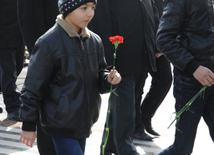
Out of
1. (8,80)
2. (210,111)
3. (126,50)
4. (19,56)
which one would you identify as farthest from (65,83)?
(19,56)

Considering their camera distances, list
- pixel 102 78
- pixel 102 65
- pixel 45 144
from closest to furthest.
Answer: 1. pixel 102 78
2. pixel 102 65
3. pixel 45 144

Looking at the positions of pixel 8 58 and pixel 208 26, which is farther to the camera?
pixel 8 58

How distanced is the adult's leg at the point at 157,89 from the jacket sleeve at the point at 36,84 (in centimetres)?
235

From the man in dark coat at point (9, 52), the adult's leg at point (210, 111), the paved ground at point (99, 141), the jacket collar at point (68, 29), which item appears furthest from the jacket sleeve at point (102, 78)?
the man in dark coat at point (9, 52)

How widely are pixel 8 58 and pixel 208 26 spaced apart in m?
3.44

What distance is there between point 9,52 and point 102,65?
3.15m

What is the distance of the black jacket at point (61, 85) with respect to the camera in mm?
2826

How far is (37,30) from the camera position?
12.4 ft

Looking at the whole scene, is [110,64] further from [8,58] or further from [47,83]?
[8,58]

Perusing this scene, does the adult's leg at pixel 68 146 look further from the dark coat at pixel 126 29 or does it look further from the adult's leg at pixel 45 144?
the dark coat at pixel 126 29

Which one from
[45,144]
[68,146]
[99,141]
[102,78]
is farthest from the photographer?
[99,141]

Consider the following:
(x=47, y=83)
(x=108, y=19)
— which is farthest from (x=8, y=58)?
(x=47, y=83)

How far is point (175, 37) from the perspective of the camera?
3.40 metres

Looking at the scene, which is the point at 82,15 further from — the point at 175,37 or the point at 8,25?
the point at 8,25
